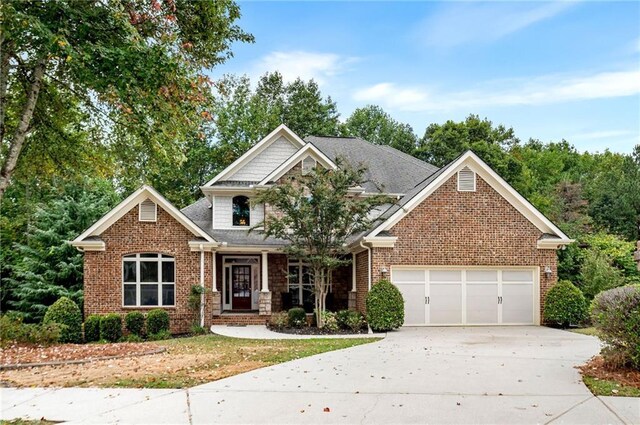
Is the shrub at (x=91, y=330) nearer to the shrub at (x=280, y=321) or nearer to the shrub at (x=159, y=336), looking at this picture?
the shrub at (x=159, y=336)

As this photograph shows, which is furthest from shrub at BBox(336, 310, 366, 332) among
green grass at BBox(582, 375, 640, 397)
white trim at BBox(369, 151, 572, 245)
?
green grass at BBox(582, 375, 640, 397)

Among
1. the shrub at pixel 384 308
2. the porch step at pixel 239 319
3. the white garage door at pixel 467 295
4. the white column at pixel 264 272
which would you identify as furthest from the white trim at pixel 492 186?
the porch step at pixel 239 319

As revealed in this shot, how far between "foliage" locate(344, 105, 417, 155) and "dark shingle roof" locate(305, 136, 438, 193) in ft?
53.4

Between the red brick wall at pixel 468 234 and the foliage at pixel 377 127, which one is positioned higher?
the foliage at pixel 377 127

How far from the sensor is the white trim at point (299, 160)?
64.3ft

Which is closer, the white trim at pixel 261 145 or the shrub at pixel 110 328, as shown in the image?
the shrub at pixel 110 328

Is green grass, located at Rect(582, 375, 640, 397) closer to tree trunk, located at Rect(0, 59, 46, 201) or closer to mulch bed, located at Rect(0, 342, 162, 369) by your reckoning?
mulch bed, located at Rect(0, 342, 162, 369)

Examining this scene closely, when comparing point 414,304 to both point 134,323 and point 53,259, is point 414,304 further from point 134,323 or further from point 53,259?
point 53,259

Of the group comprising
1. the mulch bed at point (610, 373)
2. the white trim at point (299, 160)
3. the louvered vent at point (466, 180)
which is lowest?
the mulch bed at point (610, 373)

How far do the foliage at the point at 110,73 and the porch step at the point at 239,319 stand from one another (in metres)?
6.14

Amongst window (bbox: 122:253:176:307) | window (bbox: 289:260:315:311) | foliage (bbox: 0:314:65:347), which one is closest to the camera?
foliage (bbox: 0:314:65:347)

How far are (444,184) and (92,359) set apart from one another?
11.3 m

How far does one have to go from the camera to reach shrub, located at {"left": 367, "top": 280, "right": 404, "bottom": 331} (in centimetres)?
1527

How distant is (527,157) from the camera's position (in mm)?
44719
